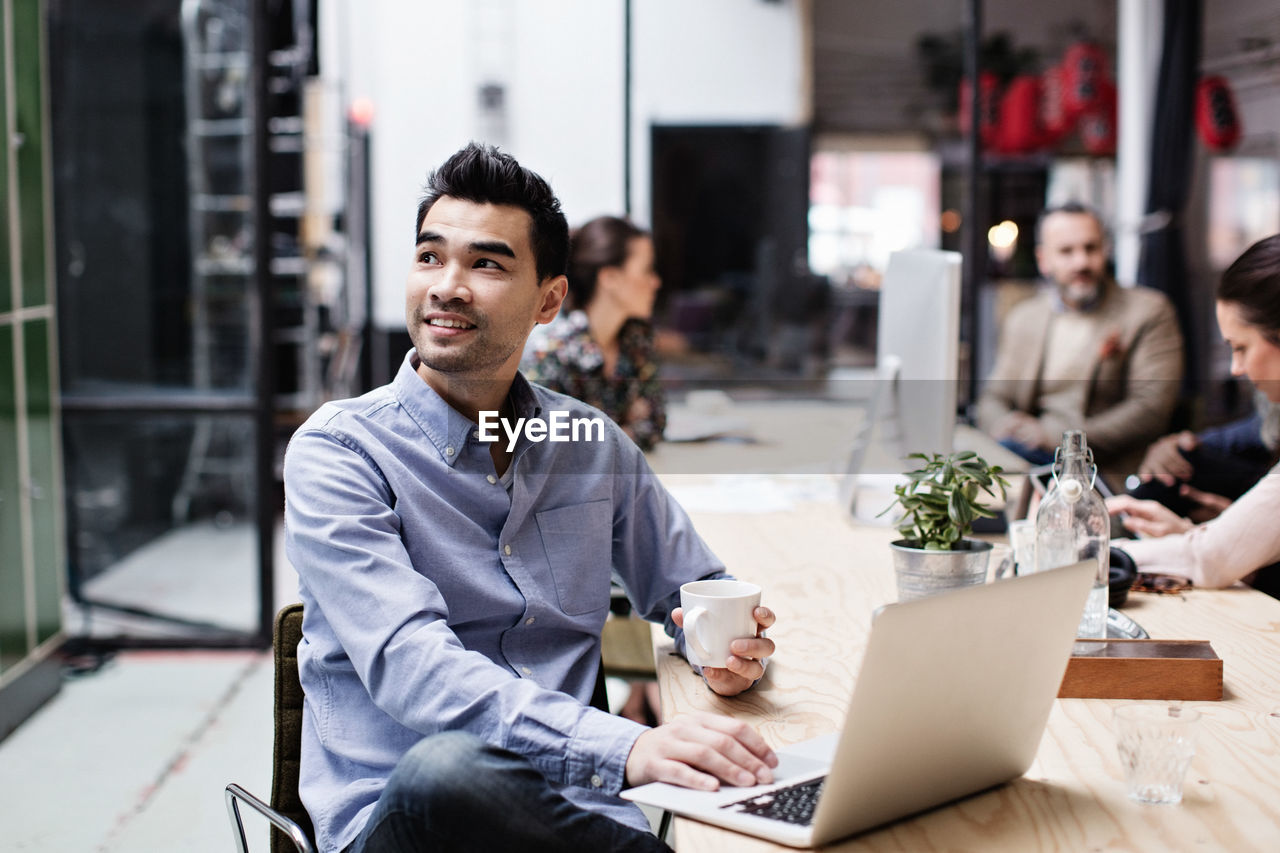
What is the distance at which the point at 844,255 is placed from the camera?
22.0 feet

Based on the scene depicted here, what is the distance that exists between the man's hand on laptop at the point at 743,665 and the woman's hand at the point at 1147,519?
926 mm

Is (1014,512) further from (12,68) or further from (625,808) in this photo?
(12,68)

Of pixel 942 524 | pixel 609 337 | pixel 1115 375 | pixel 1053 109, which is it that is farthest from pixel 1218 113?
pixel 942 524

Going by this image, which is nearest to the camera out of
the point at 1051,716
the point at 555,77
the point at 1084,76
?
the point at 1051,716

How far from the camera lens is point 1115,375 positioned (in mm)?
3951

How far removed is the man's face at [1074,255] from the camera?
3.92 metres

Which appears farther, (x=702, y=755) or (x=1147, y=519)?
(x=1147, y=519)

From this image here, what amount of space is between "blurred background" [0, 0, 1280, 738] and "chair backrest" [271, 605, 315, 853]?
2.16 metres

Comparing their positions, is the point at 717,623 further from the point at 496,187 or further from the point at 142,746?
the point at 142,746

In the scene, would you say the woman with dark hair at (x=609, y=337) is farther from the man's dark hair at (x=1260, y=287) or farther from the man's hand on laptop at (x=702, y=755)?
the man's hand on laptop at (x=702, y=755)

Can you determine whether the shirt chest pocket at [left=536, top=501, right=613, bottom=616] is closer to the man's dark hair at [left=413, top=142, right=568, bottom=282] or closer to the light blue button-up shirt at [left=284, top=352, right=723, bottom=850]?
the light blue button-up shirt at [left=284, top=352, right=723, bottom=850]

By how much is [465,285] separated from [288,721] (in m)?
0.54

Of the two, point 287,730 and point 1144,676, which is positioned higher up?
point 1144,676

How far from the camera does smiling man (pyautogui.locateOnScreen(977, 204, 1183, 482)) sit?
3854 millimetres
